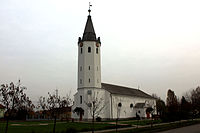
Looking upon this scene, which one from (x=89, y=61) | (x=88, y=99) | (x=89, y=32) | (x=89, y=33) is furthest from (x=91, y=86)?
(x=89, y=32)

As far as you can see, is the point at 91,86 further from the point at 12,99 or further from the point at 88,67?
the point at 12,99

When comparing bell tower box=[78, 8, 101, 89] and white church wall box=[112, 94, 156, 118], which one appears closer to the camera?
bell tower box=[78, 8, 101, 89]

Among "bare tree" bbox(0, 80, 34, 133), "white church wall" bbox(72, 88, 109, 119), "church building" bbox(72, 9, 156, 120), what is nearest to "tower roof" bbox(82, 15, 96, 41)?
"church building" bbox(72, 9, 156, 120)

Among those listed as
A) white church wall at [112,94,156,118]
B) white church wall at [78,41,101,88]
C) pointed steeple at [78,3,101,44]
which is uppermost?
pointed steeple at [78,3,101,44]

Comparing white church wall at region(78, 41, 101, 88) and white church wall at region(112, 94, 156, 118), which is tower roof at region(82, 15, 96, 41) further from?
white church wall at region(112, 94, 156, 118)

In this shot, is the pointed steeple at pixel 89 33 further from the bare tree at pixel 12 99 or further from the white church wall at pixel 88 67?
the bare tree at pixel 12 99

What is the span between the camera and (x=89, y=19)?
55.4 m

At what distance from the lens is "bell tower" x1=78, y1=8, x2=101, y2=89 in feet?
167

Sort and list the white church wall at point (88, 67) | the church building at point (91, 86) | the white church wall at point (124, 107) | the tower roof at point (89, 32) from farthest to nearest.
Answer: the white church wall at point (124, 107) → the tower roof at point (89, 32) → the white church wall at point (88, 67) → the church building at point (91, 86)

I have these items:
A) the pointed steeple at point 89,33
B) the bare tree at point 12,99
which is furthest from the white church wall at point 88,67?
the bare tree at point 12,99

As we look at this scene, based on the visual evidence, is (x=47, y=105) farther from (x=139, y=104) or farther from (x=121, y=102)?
(x=139, y=104)

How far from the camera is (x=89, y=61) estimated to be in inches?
2012

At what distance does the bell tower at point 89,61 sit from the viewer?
50781mm

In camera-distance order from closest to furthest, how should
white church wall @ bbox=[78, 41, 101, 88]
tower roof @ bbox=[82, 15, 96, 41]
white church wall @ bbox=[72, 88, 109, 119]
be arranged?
white church wall @ bbox=[72, 88, 109, 119] → white church wall @ bbox=[78, 41, 101, 88] → tower roof @ bbox=[82, 15, 96, 41]
